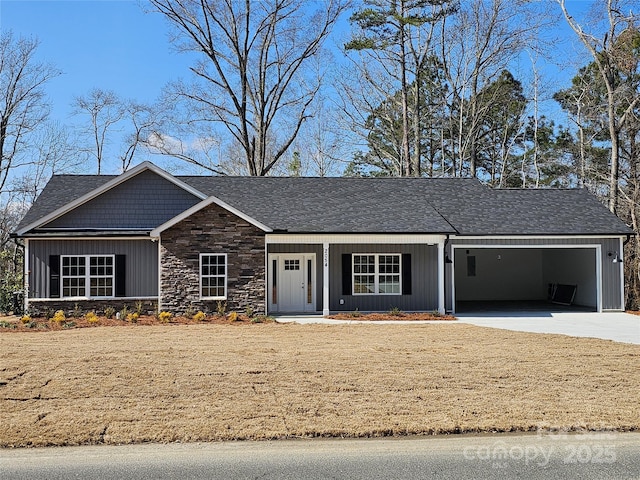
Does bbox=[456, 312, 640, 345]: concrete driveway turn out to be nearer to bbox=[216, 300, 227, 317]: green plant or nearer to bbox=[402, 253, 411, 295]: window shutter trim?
bbox=[402, 253, 411, 295]: window shutter trim

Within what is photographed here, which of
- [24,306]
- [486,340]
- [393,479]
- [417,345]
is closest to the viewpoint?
[393,479]

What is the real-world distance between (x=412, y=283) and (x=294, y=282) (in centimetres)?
387

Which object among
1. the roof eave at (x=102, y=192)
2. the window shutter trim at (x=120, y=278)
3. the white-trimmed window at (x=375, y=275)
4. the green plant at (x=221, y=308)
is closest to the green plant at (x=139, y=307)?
the window shutter trim at (x=120, y=278)

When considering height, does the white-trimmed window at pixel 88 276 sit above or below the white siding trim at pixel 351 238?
below

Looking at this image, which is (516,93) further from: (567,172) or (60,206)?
(60,206)

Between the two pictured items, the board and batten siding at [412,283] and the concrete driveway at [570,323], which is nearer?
the concrete driveway at [570,323]

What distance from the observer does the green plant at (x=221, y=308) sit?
17.3m

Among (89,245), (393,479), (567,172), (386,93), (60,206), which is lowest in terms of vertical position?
(393,479)

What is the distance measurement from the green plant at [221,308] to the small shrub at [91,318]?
3.37m

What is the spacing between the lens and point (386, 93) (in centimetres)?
3494

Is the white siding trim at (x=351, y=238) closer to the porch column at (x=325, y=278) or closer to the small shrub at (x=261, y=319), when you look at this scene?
the porch column at (x=325, y=278)

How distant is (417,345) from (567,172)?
88.8 ft

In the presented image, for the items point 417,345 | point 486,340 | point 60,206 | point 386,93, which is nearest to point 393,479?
point 417,345

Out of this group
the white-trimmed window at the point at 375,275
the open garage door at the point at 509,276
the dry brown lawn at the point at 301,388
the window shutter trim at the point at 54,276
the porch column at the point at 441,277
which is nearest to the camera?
the dry brown lawn at the point at 301,388
